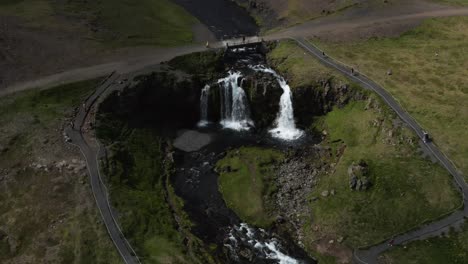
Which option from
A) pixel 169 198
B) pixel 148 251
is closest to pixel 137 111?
pixel 169 198

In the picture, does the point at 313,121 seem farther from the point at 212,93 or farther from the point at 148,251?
the point at 148,251

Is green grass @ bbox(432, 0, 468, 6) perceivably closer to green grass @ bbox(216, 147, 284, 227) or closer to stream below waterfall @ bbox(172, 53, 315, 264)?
stream below waterfall @ bbox(172, 53, 315, 264)

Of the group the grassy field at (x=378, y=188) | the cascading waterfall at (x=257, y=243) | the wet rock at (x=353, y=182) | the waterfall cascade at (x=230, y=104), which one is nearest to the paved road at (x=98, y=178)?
the cascading waterfall at (x=257, y=243)

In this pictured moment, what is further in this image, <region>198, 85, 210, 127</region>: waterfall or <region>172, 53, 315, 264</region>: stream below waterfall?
<region>198, 85, 210, 127</region>: waterfall

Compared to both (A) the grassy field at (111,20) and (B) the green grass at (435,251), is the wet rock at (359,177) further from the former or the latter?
(A) the grassy field at (111,20)

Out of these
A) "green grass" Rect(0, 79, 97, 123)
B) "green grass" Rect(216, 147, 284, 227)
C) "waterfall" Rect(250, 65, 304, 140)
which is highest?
"green grass" Rect(0, 79, 97, 123)

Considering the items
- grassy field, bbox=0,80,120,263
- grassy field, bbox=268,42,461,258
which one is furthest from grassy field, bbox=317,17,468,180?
grassy field, bbox=0,80,120,263
